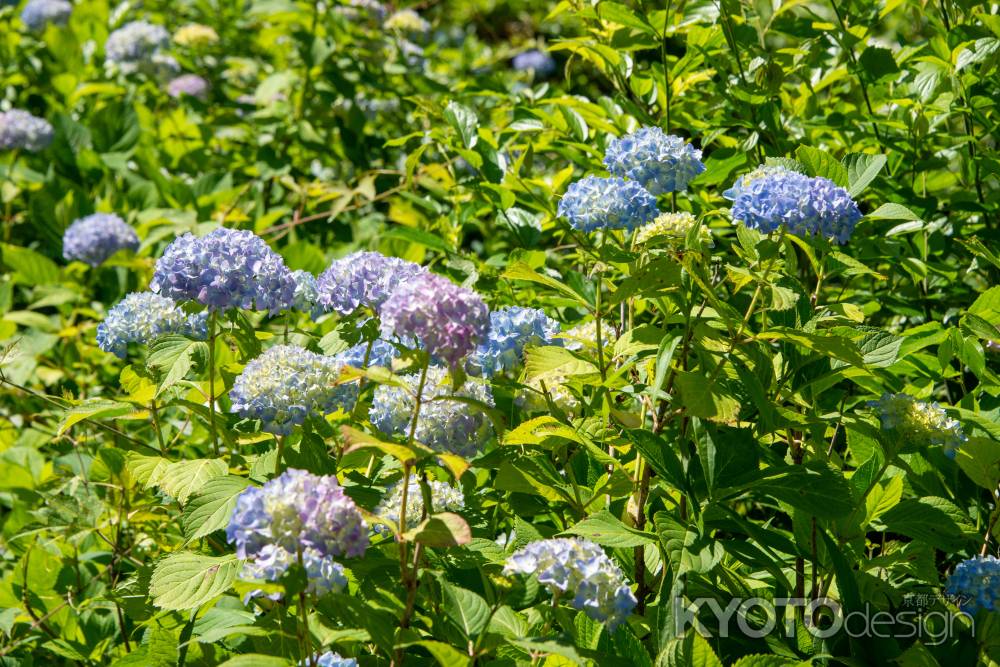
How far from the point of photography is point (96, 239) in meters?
3.40

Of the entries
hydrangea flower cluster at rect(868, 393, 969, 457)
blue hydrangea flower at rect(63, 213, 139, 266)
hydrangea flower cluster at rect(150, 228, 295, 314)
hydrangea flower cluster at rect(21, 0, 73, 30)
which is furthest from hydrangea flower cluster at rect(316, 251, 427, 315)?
hydrangea flower cluster at rect(21, 0, 73, 30)

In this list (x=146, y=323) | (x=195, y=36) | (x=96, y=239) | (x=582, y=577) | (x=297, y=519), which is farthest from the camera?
(x=195, y=36)

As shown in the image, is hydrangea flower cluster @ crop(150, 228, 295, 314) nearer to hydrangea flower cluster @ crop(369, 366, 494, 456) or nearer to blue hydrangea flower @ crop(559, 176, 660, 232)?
hydrangea flower cluster @ crop(369, 366, 494, 456)

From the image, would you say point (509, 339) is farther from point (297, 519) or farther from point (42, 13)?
point (42, 13)

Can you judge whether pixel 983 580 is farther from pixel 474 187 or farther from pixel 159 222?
pixel 159 222

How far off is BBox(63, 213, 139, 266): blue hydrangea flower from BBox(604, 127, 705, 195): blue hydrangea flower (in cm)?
214

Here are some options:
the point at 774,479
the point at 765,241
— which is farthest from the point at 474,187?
the point at 774,479

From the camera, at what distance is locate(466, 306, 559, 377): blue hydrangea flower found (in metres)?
1.82

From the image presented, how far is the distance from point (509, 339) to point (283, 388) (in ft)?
1.41

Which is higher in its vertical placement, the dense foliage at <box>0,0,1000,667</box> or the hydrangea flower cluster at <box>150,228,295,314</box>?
the hydrangea flower cluster at <box>150,228,295,314</box>

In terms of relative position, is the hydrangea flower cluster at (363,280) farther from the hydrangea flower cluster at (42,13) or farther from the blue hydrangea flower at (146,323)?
the hydrangea flower cluster at (42,13)

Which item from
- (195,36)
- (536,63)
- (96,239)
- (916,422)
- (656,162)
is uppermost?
(656,162)

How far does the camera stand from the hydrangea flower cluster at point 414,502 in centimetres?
157

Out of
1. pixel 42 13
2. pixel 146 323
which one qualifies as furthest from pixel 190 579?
pixel 42 13
